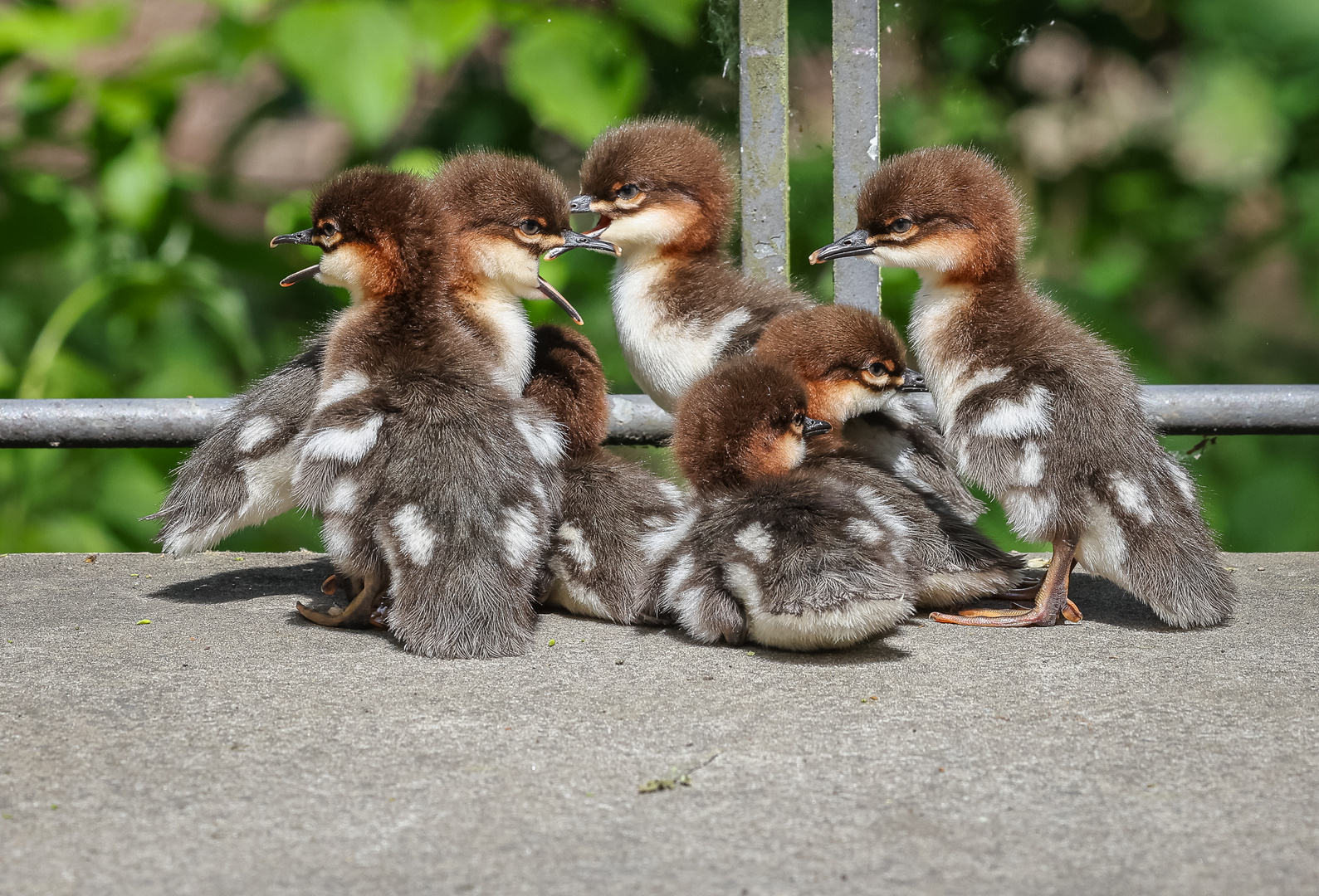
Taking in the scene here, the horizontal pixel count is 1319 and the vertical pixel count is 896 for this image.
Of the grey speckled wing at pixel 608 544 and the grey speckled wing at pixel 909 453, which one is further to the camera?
the grey speckled wing at pixel 909 453

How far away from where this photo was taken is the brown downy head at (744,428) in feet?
9.68

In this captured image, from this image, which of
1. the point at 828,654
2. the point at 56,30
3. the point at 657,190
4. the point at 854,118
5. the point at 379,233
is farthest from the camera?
the point at 56,30

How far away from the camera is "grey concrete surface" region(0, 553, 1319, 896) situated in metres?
1.81

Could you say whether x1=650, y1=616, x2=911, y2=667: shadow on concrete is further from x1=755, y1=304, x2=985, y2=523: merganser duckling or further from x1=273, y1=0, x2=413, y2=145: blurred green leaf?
x1=273, y1=0, x2=413, y2=145: blurred green leaf

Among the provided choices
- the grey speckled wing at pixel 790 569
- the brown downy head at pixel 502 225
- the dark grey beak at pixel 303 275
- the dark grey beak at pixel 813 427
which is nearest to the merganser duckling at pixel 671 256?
the brown downy head at pixel 502 225

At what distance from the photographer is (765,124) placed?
3904 mm

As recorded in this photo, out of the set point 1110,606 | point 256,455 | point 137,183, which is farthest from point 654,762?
point 137,183

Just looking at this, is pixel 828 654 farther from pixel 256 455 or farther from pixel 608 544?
pixel 256 455

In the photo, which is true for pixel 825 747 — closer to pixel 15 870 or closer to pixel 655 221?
pixel 15 870

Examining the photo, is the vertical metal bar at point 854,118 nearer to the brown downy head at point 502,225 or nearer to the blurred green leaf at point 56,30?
the brown downy head at point 502,225

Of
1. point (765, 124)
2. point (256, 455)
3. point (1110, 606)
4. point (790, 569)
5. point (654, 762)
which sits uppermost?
point (765, 124)

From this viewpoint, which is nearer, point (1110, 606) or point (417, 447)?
point (417, 447)

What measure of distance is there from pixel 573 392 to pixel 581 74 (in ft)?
4.87

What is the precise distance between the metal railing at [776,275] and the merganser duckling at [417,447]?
0.77m
